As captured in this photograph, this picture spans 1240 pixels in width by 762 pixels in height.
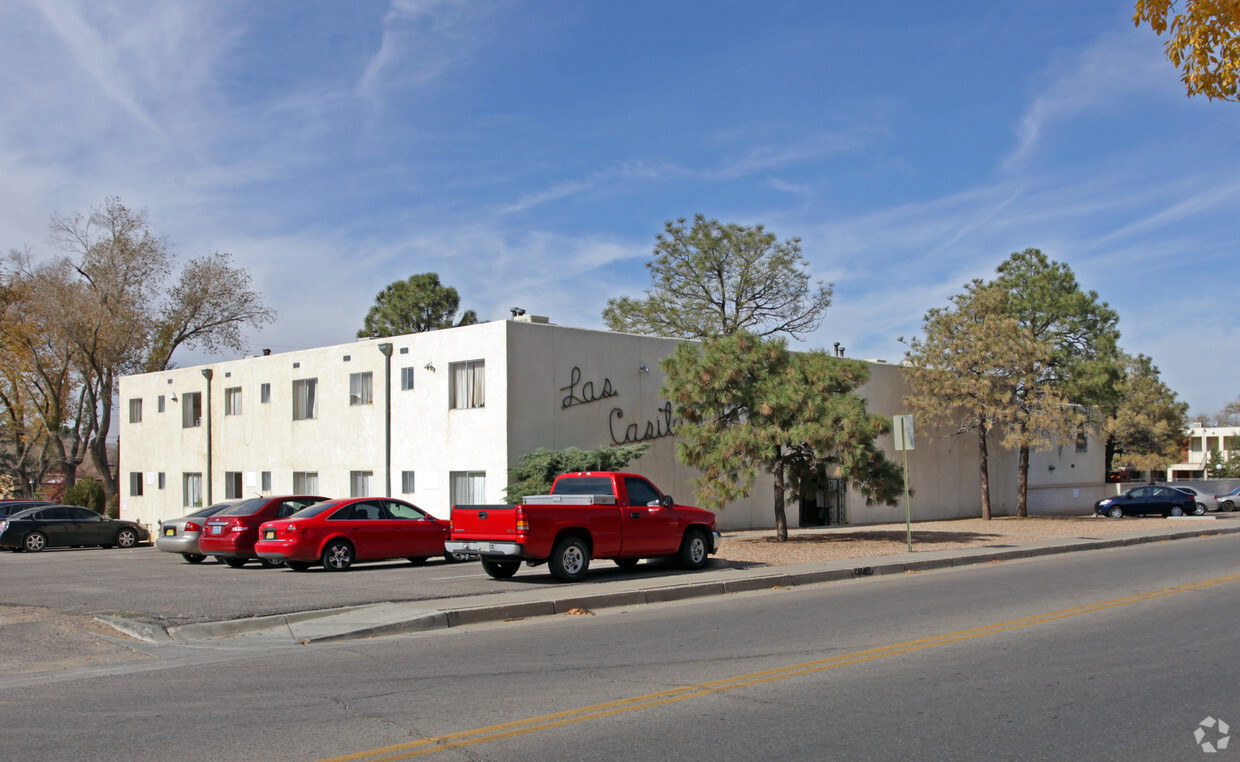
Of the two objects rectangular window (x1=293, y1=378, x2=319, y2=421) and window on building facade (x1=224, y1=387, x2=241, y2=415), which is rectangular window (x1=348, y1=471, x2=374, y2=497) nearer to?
rectangular window (x1=293, y1=378, x2=319, y2=421)

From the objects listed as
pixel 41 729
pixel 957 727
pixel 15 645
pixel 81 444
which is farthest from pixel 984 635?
pixel 81 444

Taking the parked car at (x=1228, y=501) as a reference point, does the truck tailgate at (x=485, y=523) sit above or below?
above

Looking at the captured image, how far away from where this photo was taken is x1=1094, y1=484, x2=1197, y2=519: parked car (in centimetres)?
3934

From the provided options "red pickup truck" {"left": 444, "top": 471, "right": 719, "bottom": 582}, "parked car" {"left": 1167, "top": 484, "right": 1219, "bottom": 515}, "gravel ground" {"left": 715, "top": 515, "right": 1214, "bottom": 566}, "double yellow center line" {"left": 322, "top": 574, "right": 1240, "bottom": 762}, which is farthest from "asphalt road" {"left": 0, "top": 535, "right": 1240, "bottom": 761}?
"parked car" {"left": 1167, "top": 484, "right": 1219, "bottom": 515}

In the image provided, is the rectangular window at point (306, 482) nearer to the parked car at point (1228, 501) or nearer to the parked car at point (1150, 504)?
the parked car at point (1150, 504)

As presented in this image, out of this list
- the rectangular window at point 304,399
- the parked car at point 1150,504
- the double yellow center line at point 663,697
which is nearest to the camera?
the double yellow center line at point 663,697

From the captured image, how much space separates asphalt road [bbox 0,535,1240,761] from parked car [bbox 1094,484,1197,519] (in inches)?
1184

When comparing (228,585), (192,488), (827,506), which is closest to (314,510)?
(228,585)

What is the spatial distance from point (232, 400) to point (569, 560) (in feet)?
76.4

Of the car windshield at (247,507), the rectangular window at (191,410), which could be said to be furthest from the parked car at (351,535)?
the rectangular window at (191,410)

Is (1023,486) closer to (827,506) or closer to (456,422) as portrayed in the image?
(827,506)

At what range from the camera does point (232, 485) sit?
34.2 meters

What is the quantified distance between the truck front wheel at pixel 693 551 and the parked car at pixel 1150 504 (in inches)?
1144

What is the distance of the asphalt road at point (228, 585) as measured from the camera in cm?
1284
